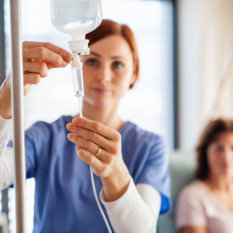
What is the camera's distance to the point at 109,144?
0.42m

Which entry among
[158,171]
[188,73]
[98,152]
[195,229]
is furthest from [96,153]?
[188,73]

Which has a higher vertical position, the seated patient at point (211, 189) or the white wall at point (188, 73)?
the white wall at point (188, 73)

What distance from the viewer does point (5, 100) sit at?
43cm

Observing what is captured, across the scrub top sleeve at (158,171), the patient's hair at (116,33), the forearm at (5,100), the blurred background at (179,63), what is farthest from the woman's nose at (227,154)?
the forearm at (5,100)

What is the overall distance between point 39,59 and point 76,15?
0.07 m

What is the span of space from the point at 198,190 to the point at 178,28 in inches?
35.6

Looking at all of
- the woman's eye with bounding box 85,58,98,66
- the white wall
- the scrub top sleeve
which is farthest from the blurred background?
the woman's eye with bounding box 85,58,98,66

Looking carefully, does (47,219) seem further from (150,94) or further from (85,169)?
(150,94)

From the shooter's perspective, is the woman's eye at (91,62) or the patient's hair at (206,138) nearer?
the woman's eye at (91,62)

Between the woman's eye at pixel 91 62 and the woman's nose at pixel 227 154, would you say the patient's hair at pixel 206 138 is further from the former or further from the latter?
the woman's eye at pixel 91 62

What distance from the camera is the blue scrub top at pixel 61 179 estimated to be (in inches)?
20.1

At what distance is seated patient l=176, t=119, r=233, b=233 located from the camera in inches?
44.7

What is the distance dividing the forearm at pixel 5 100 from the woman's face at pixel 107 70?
0.38ft

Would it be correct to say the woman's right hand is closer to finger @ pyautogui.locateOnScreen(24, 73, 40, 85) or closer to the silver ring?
finger @ pyautogui.locateOnScreen(24, 73, 40, 85)
